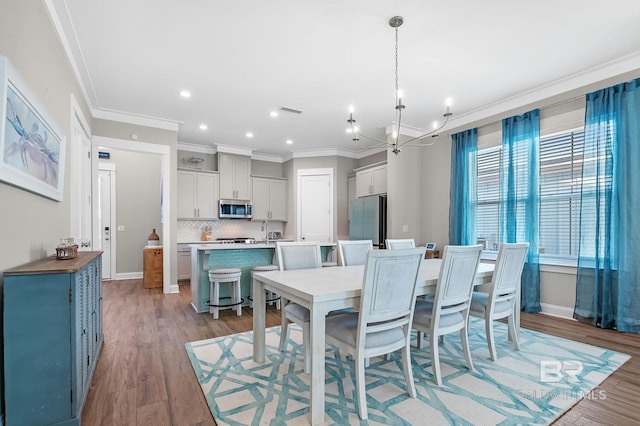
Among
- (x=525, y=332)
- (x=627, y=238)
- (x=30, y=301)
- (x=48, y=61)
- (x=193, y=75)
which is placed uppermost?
(x=193, y=75)

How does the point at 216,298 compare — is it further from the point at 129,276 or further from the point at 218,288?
the point at 129,276

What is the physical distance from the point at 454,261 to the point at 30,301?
99.5 inches

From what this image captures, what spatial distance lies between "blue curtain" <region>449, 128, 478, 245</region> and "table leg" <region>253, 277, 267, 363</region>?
345cm

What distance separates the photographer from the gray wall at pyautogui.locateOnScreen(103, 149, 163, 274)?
6.49m

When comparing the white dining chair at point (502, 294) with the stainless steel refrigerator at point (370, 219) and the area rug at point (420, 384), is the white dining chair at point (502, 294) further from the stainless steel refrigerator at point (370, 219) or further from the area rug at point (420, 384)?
the stainless steel refrigerator at point (370, 219)

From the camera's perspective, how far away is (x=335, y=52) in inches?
122

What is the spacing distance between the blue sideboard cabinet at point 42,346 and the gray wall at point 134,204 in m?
5.48

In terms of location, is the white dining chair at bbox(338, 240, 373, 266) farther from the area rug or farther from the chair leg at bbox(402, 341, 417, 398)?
the chair leg at bbox(402, 341, 417, 398)

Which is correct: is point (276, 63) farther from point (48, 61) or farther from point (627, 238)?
point (627, 238)

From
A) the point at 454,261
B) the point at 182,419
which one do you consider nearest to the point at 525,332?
the point at 454,261

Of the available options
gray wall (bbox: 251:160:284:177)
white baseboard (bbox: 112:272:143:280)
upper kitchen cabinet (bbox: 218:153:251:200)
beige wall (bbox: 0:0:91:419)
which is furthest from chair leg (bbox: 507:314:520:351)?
white baseboard (bbox: 112:272:143:280)

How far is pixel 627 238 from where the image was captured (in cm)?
320

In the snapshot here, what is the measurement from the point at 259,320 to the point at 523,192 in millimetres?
3765

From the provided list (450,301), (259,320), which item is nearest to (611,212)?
(450,301)
